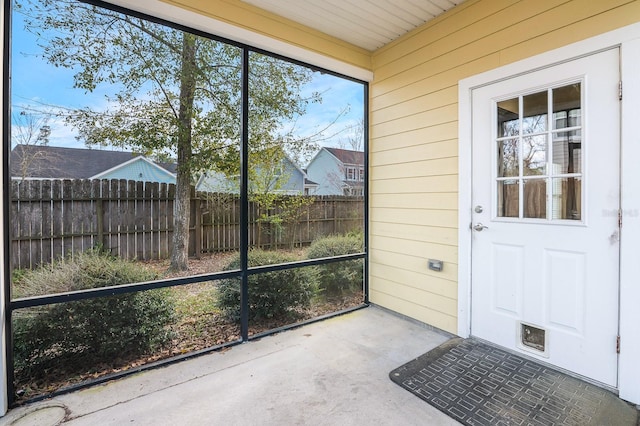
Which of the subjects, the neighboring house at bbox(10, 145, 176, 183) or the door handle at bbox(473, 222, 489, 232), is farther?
the door handle at bbox(473, 222, 489, 232)

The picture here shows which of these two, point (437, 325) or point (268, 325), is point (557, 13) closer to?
point (437, 325)

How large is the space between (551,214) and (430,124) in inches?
47.3

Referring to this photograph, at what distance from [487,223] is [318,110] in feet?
6.02

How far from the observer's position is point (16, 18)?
1.84 metres

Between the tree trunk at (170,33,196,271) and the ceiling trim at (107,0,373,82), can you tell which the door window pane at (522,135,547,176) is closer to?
the ceiling trim at (107,0,373,82)

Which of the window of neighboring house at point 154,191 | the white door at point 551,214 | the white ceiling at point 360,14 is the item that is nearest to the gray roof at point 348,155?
the window of neighboring house at point 154,191

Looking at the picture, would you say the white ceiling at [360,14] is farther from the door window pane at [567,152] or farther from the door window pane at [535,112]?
the door window pane at [567,152]

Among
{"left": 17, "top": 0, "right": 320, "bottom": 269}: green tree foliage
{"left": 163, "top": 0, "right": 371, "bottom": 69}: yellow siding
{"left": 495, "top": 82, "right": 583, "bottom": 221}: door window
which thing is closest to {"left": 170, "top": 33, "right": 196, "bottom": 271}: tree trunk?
{"left": 17, "top": 0, "right": 320, "bottom": 269}: green tree foliage

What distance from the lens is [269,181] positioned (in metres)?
2.82

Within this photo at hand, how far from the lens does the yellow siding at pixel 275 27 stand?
7.66 feet

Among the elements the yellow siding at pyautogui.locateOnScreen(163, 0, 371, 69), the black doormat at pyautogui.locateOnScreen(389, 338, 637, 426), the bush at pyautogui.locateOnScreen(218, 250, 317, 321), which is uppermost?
the yellow siding at pyautogui.locateOnScreen(163, 0, 371, 69)

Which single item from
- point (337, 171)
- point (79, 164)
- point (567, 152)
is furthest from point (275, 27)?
point (567, 152)

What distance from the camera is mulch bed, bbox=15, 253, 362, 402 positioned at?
6.54 feet

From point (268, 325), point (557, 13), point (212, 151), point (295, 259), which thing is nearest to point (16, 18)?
point (212, 151)
